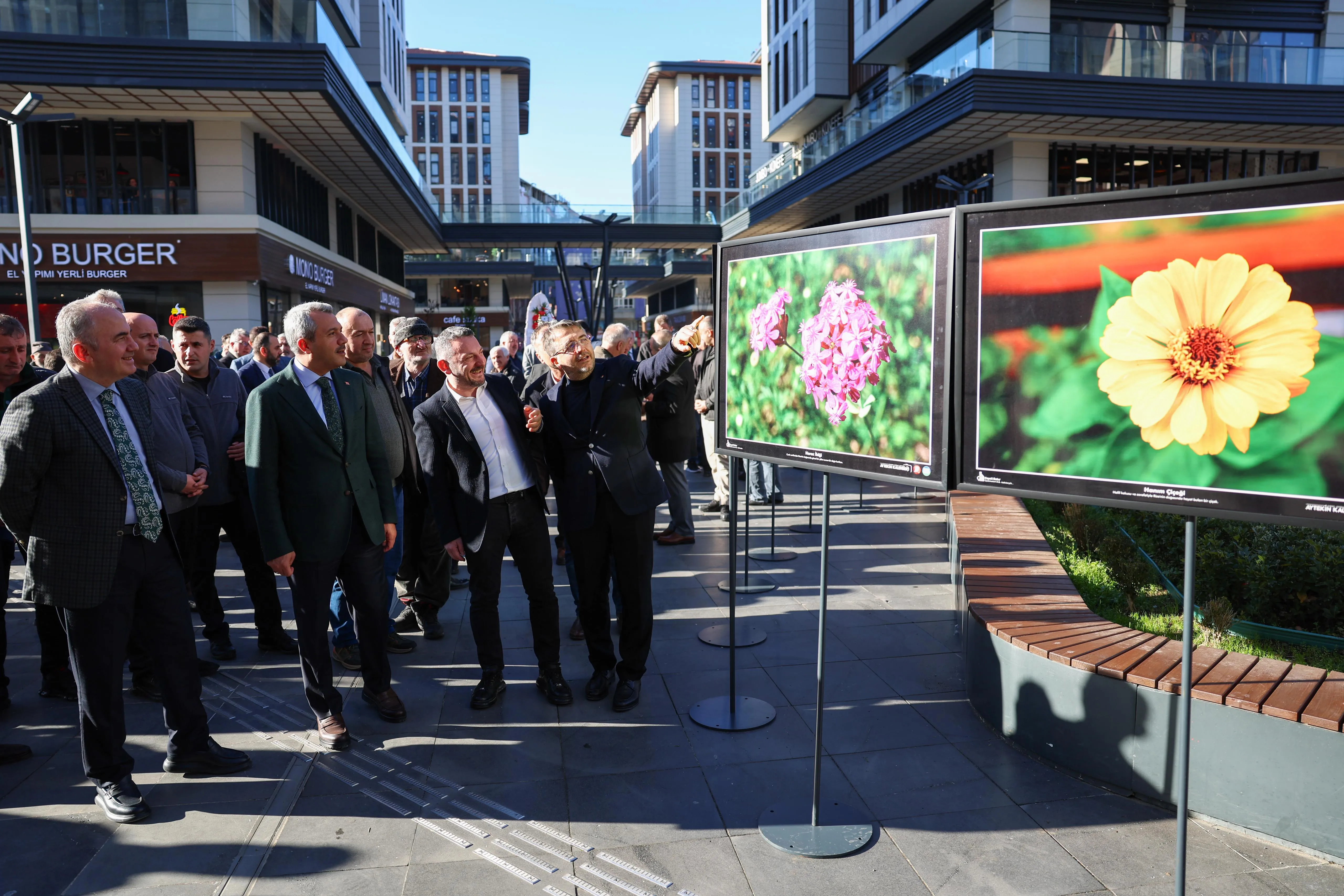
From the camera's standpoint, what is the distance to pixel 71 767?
4.10 meters

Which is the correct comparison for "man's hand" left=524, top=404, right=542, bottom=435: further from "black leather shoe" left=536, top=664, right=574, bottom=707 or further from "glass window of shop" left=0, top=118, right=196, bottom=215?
"glass window of shop" left=0, top=118, right=196, bottom=215

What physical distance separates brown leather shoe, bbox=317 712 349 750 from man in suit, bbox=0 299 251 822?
765 millimetres

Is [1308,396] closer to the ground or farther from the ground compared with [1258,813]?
farther from the ground

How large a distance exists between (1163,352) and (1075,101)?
18.0 metres

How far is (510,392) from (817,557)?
4.15 metres

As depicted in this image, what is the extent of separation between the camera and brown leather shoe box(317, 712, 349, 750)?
14.0 ft

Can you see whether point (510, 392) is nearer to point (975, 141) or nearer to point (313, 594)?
point (313, 594)

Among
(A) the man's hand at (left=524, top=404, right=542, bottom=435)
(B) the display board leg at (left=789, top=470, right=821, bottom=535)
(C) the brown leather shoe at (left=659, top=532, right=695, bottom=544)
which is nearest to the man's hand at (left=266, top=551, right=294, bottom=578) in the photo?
(A) the man's hand at (left=524, top=404, right=542, bottom=435)

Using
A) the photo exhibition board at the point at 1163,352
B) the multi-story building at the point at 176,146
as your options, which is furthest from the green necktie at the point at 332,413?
the multi-story building at the point at 176,146

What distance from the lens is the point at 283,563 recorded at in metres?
4.15

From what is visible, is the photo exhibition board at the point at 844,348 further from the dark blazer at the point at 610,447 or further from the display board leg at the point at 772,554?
the display board leg at the point at 772,554

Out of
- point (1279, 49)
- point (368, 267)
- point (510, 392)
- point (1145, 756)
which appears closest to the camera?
point (1145, 756)

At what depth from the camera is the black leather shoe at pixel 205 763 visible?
13.2 ft

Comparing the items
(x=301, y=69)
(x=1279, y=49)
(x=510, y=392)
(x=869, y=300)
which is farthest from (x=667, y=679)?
(x=1279, y=49)
